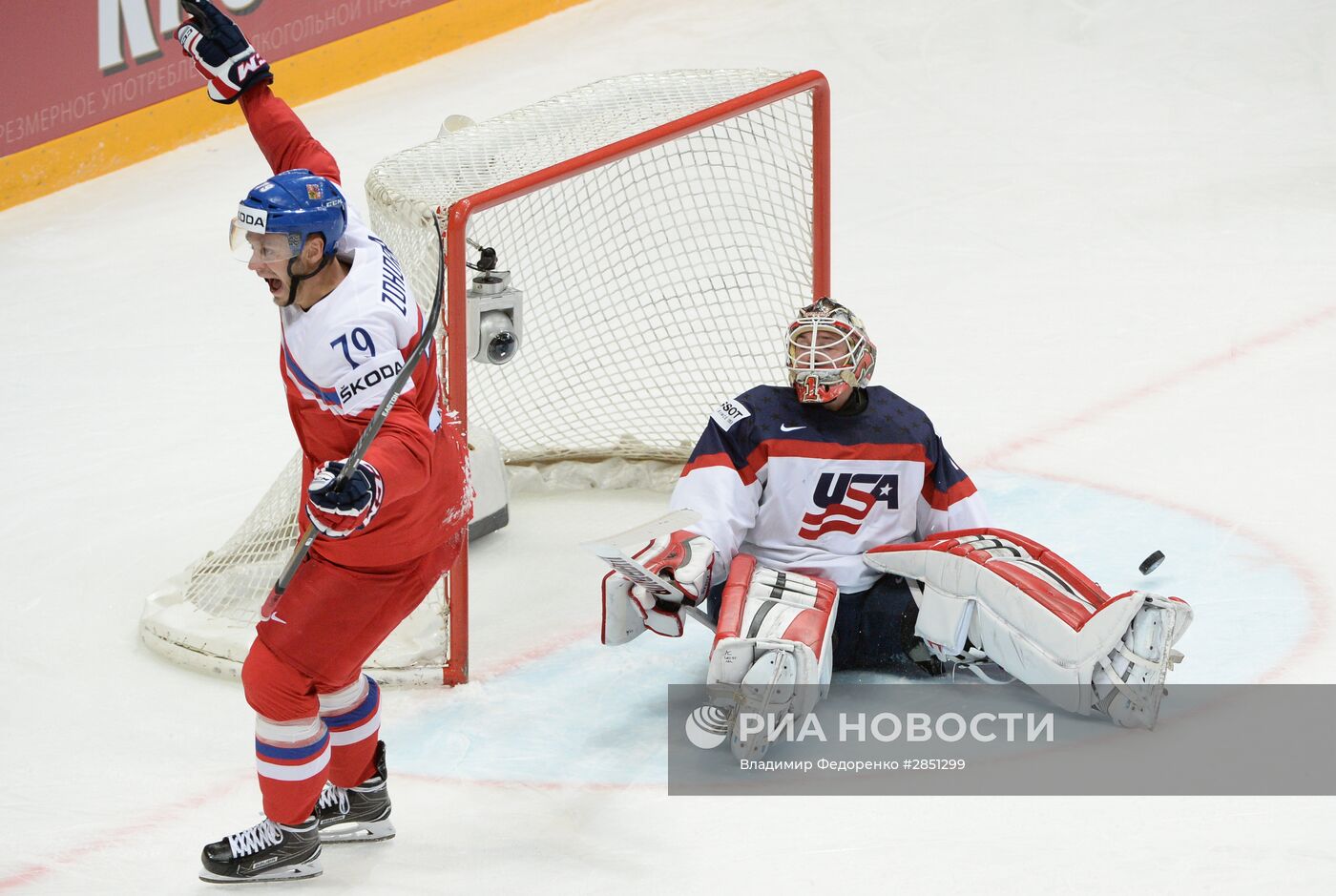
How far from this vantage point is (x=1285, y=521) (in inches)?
175

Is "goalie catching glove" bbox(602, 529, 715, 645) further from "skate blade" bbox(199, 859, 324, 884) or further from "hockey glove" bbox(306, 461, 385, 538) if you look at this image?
"hockey glove" bbox(306, 461, 385, 538)

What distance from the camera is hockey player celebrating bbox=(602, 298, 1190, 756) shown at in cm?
334

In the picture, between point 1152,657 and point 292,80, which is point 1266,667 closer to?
point 1152,657

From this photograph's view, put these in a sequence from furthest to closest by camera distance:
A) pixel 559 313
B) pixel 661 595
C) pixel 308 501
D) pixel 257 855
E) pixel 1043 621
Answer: pixel 559 313, pixel 661 595, pixel 1043 621, pixel 257 855, pixel 308 501

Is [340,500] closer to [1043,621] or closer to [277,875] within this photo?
[277,875]

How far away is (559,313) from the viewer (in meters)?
5.25

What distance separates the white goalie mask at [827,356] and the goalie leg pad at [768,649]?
397 mm

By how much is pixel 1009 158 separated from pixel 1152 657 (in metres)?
4.41

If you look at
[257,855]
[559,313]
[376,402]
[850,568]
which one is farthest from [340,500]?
[559,313]

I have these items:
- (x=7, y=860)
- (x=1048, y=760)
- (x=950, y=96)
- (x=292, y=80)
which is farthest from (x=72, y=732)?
(x=950, y=96)

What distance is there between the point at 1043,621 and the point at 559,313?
2248 mm

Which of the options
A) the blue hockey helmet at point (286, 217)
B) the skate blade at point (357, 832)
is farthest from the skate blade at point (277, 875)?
the blue hockey helmet at point (286, 217)

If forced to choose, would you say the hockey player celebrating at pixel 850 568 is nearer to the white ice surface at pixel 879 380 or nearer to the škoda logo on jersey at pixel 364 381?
the white ice surface at pixel 879 380

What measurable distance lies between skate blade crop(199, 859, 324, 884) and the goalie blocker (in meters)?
1.27
